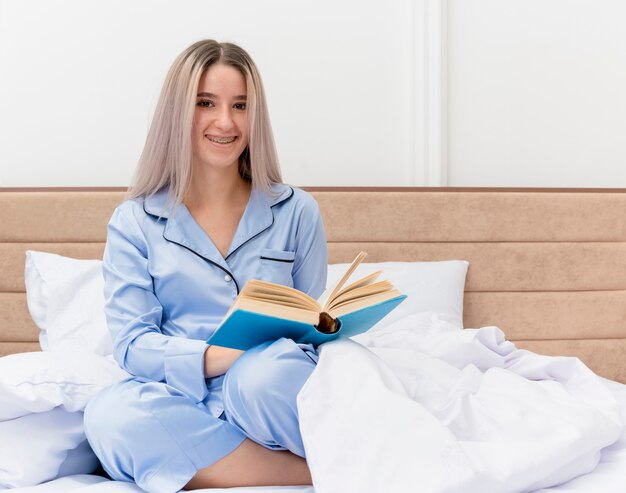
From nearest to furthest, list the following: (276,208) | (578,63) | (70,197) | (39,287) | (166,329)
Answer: (166,329), (276,208), (39,287), (70,197), (578,63)

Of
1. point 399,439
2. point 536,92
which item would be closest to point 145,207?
point 399,439

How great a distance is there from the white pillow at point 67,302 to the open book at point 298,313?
950mm

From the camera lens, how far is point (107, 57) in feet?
9.47

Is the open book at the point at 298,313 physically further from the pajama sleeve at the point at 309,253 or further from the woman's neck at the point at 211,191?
the woman's neck at the point at 211,191

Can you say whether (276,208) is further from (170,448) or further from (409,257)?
(409,257)

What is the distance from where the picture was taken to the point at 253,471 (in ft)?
5.27

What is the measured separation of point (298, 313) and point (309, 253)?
524 millimetres

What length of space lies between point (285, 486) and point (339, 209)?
1.32 metres

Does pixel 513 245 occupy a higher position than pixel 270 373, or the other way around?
pixel 270 373

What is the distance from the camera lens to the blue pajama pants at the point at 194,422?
153 cm

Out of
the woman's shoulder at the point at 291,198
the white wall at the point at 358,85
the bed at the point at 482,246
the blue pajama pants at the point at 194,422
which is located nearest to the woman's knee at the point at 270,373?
the blue pajama pants at the point at 194,422

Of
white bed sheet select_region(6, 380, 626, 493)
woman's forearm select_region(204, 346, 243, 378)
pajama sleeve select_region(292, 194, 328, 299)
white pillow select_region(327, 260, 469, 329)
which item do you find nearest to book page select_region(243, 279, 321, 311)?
woman's forearm select_region(204, 346, 243, 378)

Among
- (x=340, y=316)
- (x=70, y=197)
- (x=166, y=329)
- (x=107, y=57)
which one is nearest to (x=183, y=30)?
(x=107, y=57)

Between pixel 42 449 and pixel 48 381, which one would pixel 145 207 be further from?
pixel 42 449
